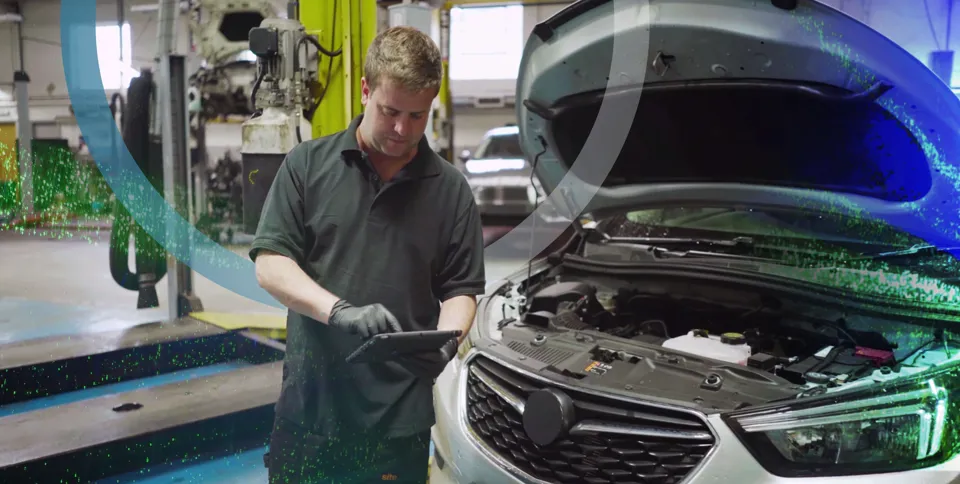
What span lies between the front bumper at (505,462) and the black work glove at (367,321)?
59 cm

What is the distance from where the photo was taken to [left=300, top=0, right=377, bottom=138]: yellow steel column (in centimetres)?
254

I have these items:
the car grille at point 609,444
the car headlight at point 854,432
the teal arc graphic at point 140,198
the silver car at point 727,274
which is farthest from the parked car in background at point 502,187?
the car headlight at point 854,432

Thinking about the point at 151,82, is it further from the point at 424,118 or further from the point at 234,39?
the point at 424,118

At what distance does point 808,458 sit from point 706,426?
206 millimetres

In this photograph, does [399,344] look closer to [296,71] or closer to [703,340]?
[703,340]

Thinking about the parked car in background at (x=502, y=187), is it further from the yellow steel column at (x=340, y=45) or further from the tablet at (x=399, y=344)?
the tablet at (x=399, y=344)

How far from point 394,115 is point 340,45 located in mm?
1385

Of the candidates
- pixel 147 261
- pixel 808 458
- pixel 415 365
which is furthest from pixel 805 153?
pixel 147 261

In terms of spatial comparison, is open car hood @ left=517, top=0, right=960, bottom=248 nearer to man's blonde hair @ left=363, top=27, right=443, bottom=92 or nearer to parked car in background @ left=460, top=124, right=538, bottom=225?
man's blonde hair @ left=363, top=27, right=443, bottom=92

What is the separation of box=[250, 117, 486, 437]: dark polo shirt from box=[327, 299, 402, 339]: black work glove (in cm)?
16

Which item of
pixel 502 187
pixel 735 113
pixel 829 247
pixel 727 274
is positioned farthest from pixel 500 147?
pixel 727 274

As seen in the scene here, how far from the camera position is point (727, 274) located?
2070mm

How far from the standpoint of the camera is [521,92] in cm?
223

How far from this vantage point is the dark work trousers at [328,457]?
5.04 ft
